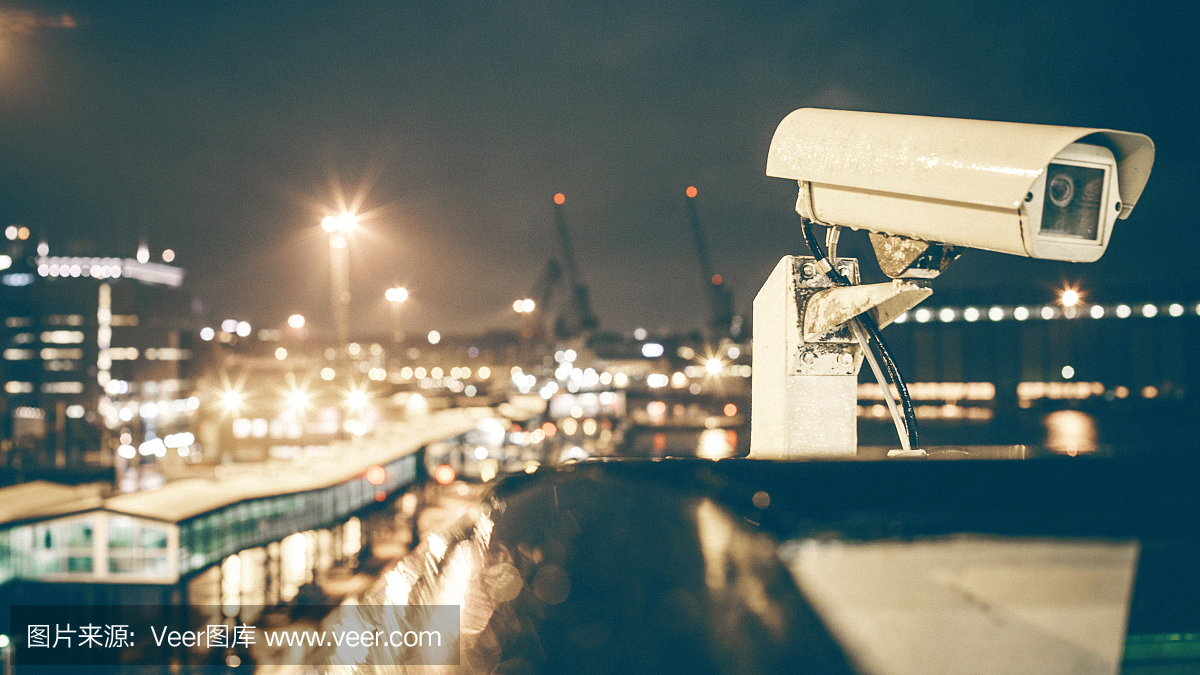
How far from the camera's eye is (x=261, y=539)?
47.3 ft

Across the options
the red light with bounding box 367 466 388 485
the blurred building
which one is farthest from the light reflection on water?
the blurred building

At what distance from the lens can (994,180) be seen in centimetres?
199

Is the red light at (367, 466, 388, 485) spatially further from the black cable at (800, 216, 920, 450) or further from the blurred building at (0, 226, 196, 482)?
the blurred building at (0, 226, 196, 482)

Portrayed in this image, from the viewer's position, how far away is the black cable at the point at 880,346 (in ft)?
9.45

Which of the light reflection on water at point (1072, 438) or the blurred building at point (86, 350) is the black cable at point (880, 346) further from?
the blurred building at point (86, 350)

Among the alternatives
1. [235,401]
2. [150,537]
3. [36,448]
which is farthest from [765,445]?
[36,448]

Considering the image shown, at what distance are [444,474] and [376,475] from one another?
283 inches

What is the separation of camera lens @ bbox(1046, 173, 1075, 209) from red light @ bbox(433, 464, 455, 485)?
2558 centimetres

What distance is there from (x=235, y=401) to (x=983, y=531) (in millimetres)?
69338

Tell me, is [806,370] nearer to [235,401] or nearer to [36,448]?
[235,401]

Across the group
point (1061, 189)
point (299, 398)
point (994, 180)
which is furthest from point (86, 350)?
point (1061, 189)

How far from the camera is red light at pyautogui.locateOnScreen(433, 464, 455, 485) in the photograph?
2554 cm

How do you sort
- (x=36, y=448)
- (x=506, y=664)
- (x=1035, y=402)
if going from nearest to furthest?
(x=506, y=664)
(x=1035, y=402)
(x=36, y=448)

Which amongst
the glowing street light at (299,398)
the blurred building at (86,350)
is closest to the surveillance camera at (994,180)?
the glowing street light at (299,398)
